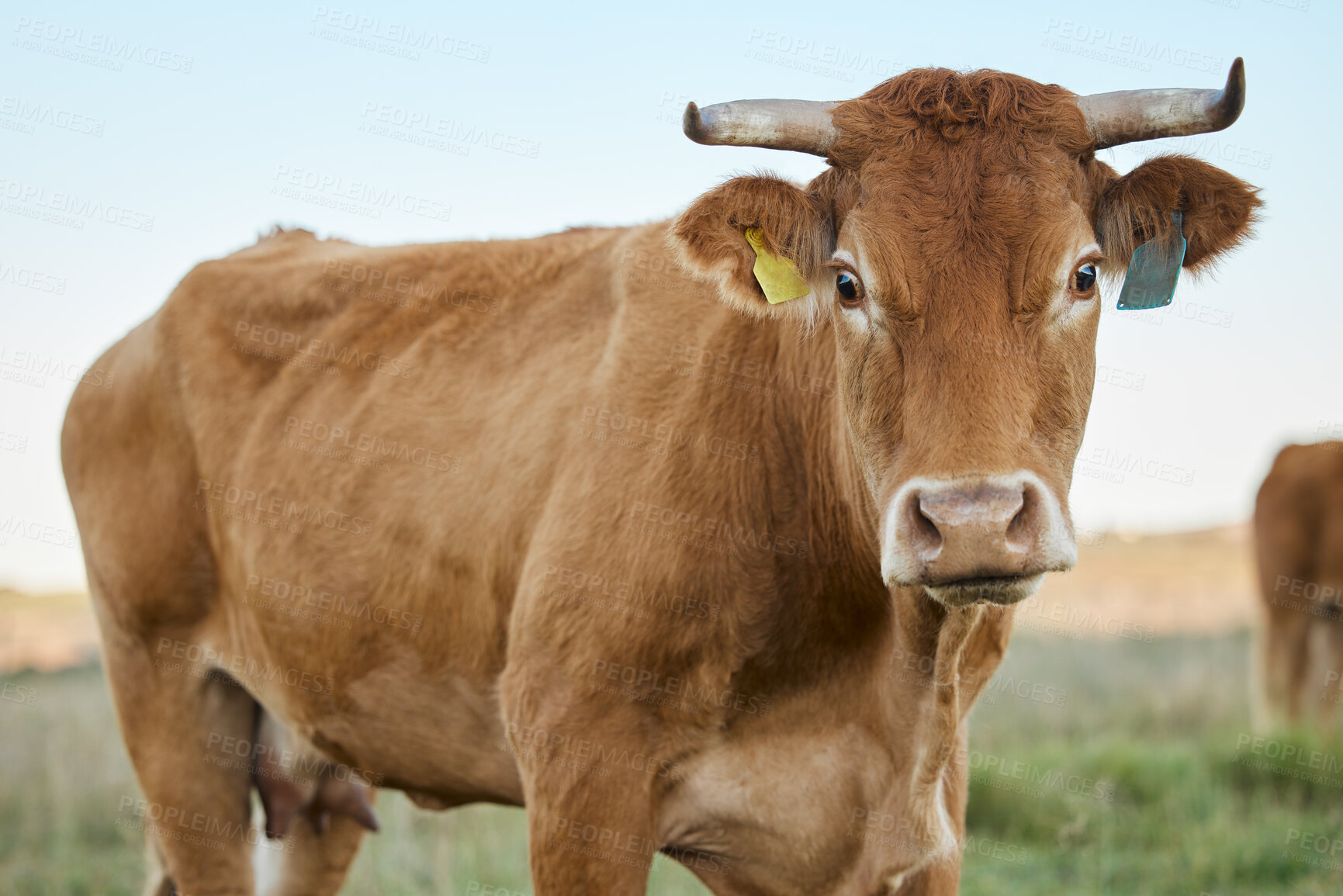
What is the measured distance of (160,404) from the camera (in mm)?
4941

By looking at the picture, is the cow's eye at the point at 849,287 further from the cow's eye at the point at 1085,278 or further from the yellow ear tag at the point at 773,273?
the cow's eye at the point at 1085,278

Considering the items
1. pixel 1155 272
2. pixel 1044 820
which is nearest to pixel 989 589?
pixel 1155 272

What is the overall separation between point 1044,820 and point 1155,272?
4568mm

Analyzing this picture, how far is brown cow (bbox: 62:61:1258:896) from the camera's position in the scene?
2672 mm

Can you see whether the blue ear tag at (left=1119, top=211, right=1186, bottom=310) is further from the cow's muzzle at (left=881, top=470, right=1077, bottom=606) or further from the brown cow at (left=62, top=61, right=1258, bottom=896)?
the cow's muzzle at (left=881, top=470, right=1077, bottom=606)

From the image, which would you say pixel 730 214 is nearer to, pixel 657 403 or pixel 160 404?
pixel 657 403

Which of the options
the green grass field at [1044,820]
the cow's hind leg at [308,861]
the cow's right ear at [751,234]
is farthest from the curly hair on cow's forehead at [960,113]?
the green grass field at [1044,820]

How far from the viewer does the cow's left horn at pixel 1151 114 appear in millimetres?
2791

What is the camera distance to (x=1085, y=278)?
9.11 ft

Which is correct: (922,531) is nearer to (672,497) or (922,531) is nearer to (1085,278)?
(1085,278)

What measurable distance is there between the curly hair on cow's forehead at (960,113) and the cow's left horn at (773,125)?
4 cm

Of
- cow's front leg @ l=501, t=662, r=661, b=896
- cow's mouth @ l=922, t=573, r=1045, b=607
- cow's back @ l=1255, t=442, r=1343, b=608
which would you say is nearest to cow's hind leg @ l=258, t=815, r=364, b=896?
cow's front leg @ l=501, t=662, r=661, b=896

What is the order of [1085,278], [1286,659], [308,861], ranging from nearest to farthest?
[1085,278] → [308,861] → [1286,659]

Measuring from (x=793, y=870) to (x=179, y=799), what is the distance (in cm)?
286
